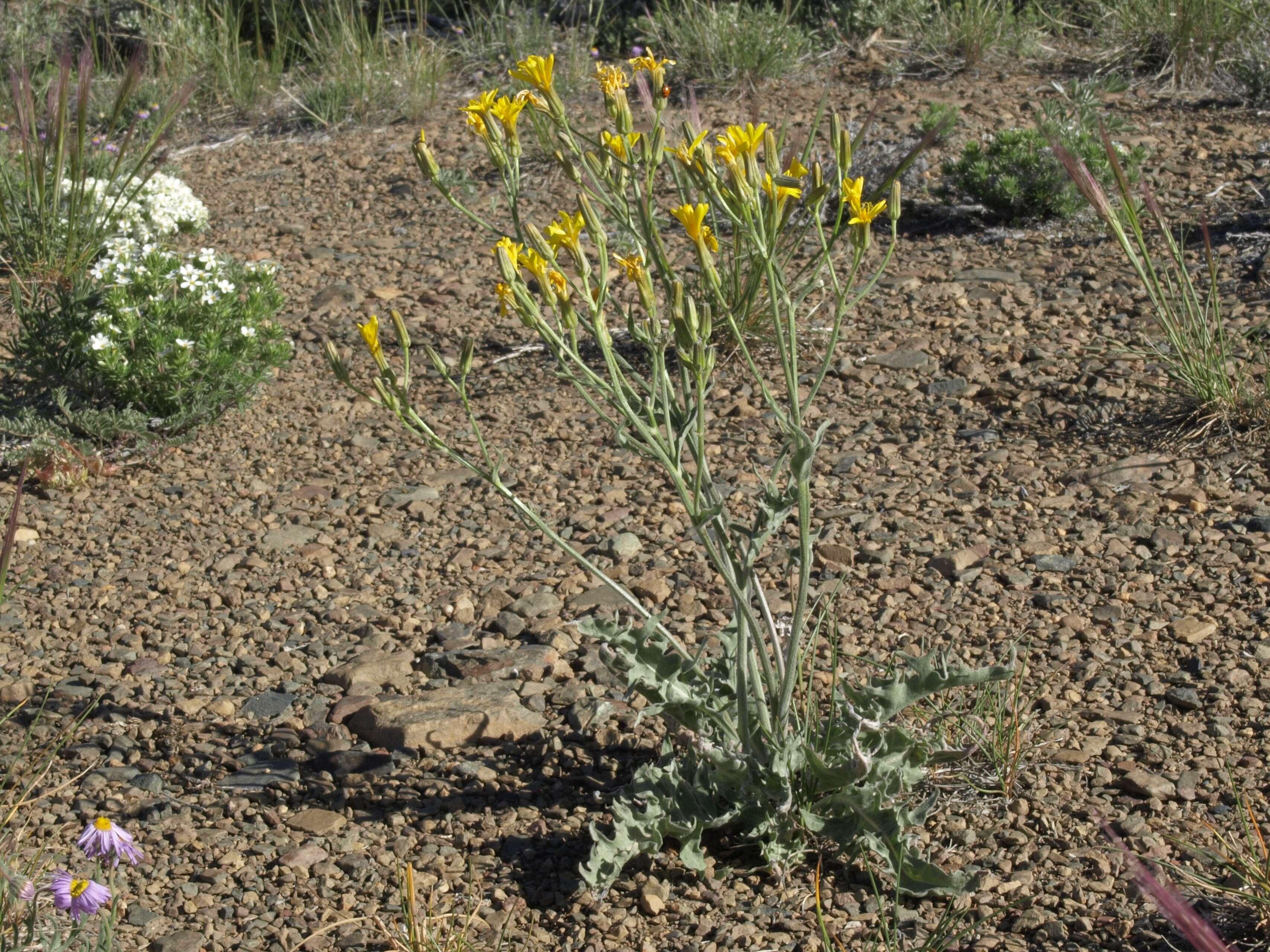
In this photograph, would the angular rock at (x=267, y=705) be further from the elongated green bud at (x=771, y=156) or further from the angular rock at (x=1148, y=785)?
the angular rock at (x=1148, y=785)

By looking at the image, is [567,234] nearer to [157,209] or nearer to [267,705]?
[267,705]

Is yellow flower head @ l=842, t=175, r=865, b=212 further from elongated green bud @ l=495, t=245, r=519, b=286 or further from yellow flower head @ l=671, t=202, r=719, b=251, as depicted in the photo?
elongated green bud @ l=495, t=245, r=519, b=286

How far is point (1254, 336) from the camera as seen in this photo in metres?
3.81

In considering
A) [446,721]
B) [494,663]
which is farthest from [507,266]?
[494,663]

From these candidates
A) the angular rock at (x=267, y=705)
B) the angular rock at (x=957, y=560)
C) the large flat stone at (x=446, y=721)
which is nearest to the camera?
the large flat stone at (x=446, y=721)

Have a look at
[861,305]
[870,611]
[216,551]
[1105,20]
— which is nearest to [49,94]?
[216,551]

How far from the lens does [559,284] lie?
1.99m

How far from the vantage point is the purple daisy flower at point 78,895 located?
6.19 ft

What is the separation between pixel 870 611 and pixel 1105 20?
4.64m

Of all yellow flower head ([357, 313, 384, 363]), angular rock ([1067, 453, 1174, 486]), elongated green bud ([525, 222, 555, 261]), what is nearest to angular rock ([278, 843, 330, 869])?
yellow flower head ([357, 313, 384, 363])

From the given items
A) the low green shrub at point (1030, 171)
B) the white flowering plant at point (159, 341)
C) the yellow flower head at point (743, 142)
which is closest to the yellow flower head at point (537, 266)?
the yellow flower head at point (743, 142)

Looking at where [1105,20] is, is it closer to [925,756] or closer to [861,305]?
[861,305]

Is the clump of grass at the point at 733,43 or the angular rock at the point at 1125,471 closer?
the angular rock at the point at 1125,471

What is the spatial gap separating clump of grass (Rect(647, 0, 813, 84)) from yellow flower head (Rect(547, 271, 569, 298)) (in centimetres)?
465
